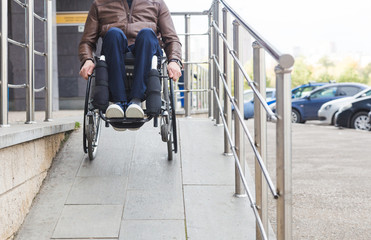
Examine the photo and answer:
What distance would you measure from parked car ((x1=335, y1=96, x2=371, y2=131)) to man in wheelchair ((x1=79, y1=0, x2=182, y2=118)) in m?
9.91

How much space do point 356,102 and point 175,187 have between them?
34.6 feet

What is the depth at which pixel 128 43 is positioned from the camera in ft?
13.2

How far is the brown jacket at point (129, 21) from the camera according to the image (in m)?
4.03

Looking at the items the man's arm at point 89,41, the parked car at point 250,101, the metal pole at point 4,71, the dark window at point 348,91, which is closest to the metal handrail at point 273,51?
the man's arm at point 89,41

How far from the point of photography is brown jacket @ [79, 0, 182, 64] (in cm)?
403

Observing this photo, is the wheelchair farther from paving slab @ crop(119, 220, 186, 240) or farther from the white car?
the white car

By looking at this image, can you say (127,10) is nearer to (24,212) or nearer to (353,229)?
(24,212)

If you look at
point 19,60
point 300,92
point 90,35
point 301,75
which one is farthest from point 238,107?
point 301,75

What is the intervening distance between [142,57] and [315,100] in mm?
14429

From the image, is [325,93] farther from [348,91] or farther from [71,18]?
[71,18]

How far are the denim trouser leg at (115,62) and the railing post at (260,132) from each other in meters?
1.11

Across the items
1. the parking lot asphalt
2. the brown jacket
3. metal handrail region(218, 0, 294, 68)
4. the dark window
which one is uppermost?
the brown jacket

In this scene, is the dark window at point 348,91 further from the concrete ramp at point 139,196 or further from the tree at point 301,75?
the tree at point 301,75

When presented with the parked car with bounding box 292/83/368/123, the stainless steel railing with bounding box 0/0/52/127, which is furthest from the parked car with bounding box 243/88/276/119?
the stainless steel railing with bounding box 0/0/52/127
